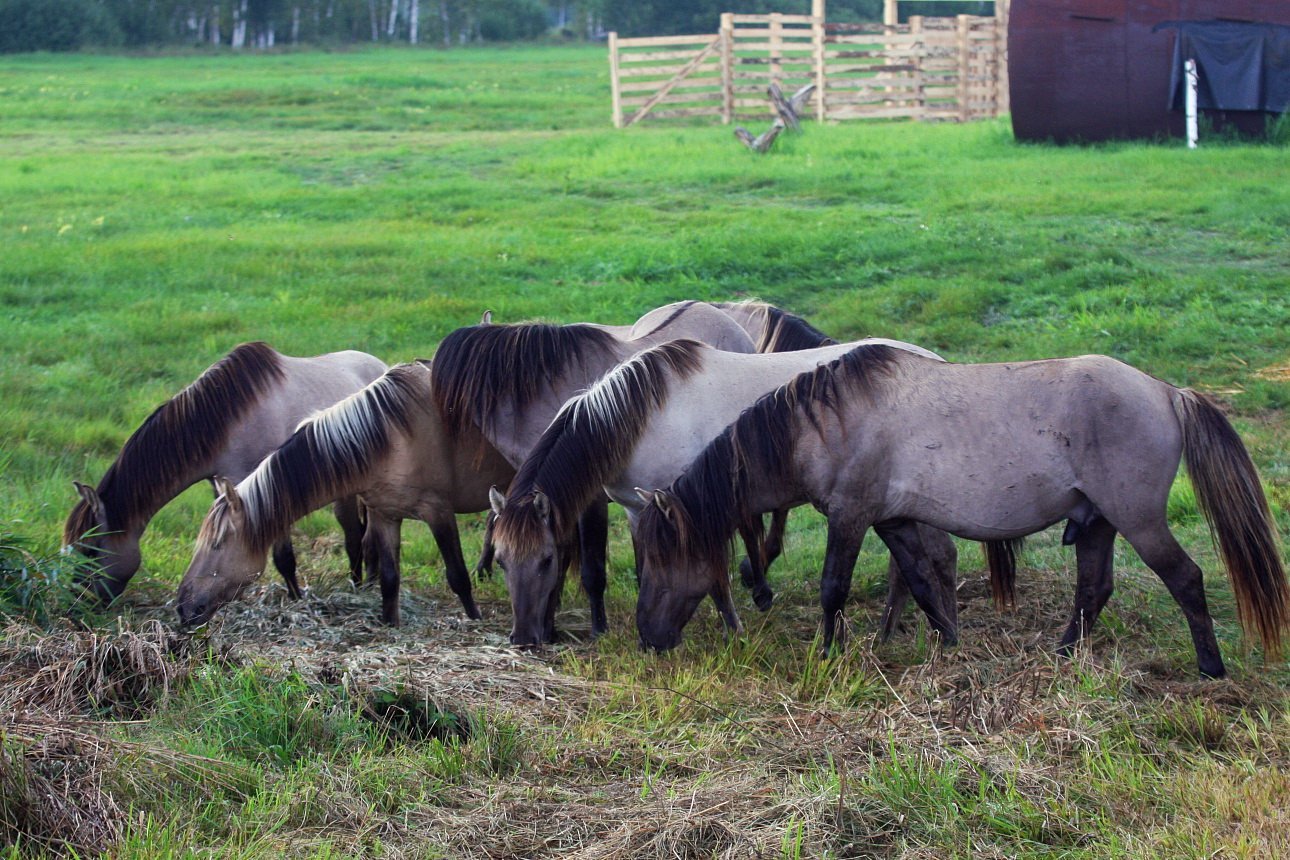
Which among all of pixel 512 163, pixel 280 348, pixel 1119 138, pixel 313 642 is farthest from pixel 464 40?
pixel 313 642

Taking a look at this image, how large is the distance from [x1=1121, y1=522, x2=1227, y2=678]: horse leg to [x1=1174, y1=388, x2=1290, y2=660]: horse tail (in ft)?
0.63

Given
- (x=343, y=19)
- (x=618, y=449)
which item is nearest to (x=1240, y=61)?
(x=618, y=449)

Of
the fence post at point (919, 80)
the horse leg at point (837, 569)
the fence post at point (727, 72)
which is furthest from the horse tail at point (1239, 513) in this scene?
the fence post at point (919, 80)

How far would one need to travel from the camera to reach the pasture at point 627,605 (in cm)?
373

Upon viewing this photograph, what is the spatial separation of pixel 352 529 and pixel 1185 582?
446 cm

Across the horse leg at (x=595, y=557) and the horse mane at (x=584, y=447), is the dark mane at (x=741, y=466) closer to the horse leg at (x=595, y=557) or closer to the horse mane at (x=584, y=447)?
the horse mane at (x=584, y=447)

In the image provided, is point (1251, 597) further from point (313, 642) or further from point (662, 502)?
point (313, 642)

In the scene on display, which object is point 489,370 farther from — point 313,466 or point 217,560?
point 217,560

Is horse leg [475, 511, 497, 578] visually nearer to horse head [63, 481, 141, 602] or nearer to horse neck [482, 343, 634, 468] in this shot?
horse neck [482, 343, 634, 468]

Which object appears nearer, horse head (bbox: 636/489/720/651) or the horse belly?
the horse belly

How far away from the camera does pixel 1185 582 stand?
500 cm

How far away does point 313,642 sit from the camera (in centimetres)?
562

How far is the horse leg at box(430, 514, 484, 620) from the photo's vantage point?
6242mm

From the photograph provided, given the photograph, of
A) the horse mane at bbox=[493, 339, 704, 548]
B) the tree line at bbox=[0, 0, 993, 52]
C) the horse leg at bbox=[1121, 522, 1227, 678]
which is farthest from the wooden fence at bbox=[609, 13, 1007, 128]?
the tree line at bbox=[0, 0, 993, 52]
